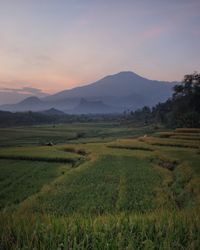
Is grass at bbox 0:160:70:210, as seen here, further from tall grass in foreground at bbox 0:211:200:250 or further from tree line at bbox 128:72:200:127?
tree line at bbox 128:72:200:127

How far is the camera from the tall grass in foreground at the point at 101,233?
5.86 m

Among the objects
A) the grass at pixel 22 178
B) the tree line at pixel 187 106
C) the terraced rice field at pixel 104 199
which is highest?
the tree line at pixel 187 106

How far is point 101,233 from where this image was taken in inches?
243

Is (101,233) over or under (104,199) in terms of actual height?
over

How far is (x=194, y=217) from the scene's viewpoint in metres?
7.17

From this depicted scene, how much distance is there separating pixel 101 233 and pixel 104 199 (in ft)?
29.5

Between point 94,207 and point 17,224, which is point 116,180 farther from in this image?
point 17,224

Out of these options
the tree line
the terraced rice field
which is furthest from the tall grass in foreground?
the tree line

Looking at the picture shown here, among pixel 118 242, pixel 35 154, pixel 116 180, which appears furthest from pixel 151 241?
pixel 35 154

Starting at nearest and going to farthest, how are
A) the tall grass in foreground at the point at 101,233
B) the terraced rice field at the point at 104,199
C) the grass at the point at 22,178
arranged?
the tall grass in foreground at the point at 101,233 → the terraced rice field at the point at 104,199 → the grass at the point at 22,178

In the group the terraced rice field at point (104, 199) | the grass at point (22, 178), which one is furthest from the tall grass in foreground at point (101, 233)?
the grass at point (22, 178)

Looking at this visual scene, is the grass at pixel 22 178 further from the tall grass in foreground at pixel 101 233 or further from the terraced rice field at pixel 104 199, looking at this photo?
the tall grass in foreground at pixel 101 233

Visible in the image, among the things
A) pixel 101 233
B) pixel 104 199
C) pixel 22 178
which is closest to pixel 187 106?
pixel 22 178

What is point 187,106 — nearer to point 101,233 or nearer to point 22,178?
point 22,178
